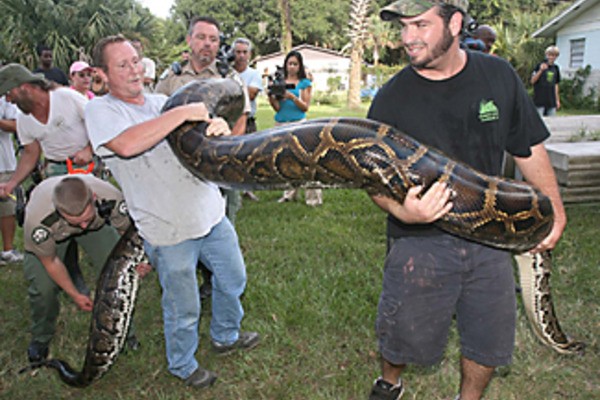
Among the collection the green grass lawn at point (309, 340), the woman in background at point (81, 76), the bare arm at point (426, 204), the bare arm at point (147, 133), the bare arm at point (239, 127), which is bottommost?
the green grass lawn at point (309, 340)

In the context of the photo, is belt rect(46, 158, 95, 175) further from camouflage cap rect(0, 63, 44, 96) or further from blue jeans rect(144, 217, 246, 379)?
blue jeans rect(144, 217, 246, 379)

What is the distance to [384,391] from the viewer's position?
3650mm

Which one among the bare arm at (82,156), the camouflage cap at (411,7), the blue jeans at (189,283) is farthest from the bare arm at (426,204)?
the bare arm at (82,156)

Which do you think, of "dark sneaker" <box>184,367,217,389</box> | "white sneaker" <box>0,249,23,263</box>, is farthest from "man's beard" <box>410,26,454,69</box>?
"white sneaker" <box>0,249,23,263</box>

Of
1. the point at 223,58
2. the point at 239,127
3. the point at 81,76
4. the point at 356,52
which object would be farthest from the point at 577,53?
the point at 239,127

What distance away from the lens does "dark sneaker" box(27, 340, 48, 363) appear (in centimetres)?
461

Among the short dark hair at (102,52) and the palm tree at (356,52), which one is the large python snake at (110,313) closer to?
the short dark hair at (102,52)

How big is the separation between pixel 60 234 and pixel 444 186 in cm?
324

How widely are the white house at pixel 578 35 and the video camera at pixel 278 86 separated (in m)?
20.9

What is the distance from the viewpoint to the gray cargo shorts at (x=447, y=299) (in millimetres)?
3146

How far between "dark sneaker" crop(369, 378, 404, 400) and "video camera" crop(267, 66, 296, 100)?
576 cm

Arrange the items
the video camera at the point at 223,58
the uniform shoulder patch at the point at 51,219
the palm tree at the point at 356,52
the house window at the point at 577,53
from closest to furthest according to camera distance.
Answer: the uniform shoulder patch at the point at 51,219 → the video camera at the point at 223,58 → the house window at the point at 577,53 → the palm tree at the point at 356,52

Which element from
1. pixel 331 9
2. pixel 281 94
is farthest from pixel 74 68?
pixel 331 9

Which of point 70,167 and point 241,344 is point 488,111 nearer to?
point 241,344
